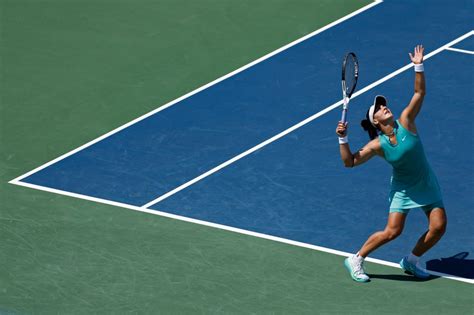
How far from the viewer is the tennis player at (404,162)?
582 inches

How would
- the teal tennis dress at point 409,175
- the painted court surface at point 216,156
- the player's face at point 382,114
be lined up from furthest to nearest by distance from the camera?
the painted court surface at point 216,156, the player's face at point 382,114, the teal tennis dress at point 409,175

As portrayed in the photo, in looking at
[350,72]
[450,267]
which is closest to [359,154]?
[350,72]

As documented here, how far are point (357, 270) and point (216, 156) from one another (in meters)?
3.72

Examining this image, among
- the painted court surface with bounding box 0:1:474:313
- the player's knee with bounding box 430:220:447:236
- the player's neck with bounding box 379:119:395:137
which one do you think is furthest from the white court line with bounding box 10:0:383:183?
the player's knee with bounding box 430:220:447:236

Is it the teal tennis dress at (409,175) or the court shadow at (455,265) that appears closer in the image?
the teal tennis dress at (409,175)

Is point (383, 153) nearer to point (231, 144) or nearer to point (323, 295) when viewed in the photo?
point (323, 295)

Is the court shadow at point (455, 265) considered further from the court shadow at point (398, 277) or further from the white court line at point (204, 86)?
the white court line at point (204, 86)

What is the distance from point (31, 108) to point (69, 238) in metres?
4.01

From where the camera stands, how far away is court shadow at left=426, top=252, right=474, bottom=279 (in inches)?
603

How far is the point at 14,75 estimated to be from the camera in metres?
20.8

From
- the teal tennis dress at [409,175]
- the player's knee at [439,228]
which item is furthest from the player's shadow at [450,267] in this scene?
the teal tennis dress at [409,175]

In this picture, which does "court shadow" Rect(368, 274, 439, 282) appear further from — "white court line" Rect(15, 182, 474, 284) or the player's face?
the player's face

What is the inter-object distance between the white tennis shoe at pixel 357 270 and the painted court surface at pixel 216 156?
0.10 m

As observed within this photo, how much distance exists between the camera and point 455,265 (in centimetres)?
1548
